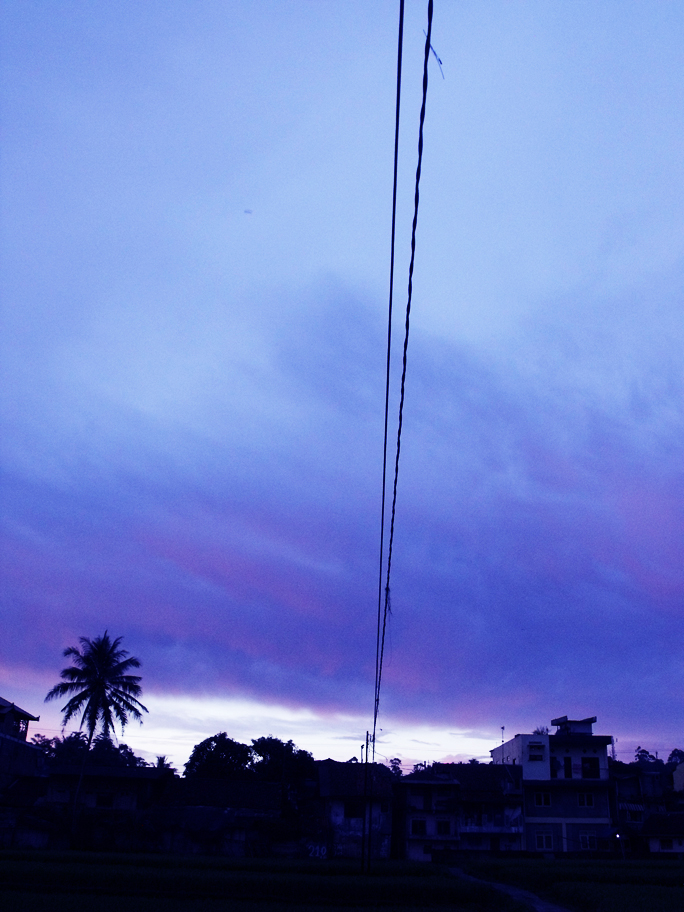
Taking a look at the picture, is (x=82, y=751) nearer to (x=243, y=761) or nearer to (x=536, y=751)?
(x=243, y=761)

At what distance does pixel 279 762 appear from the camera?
272ft

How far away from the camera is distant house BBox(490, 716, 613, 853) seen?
62.8 metres

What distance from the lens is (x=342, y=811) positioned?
61250 mm

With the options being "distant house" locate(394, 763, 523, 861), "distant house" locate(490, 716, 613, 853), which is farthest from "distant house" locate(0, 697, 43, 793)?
"distant house" locate(490, 716, 613, 853)

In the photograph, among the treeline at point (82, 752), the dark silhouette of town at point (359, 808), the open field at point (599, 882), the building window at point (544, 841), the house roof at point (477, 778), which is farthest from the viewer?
the treeline at point (82, 752)

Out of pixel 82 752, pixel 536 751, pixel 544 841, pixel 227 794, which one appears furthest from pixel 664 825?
pixel 82 752

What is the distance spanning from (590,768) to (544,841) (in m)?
7.37

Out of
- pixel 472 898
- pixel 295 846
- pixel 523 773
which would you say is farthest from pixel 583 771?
pixel 472 898

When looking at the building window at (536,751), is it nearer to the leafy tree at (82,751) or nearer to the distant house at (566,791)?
the distant house at (566,791)

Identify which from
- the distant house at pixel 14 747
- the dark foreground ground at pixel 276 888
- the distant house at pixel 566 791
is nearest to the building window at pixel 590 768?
the distant house at pixel 566 791

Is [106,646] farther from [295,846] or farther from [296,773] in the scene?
[296,773]

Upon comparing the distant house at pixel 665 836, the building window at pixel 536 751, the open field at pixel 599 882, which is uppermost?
the building window at pixel 536 751

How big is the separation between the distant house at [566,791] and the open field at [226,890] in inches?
1161

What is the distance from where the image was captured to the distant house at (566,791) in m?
62.8
